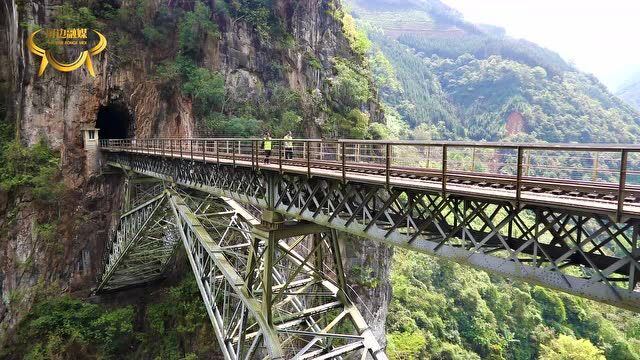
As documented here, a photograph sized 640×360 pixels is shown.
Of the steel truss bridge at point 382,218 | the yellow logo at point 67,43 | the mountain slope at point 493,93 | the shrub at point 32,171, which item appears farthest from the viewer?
the mountain slope at point 493,93

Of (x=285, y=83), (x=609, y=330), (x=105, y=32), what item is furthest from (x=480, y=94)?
(x=105, y=32)

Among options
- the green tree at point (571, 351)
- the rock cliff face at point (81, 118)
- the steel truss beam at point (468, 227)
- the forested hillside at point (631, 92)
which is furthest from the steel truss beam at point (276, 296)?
the forested hillside at point (631, 92)

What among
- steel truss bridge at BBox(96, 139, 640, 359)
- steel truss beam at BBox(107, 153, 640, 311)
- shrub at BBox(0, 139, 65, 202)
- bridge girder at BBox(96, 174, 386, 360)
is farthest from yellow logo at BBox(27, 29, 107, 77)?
steel truss beam at BBox(107, 153, 640, 311)

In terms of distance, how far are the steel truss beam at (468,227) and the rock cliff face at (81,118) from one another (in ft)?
43.0

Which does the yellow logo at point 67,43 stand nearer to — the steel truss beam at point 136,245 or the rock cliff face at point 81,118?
the rock cliff face at point 81,118

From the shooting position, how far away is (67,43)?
2064cm

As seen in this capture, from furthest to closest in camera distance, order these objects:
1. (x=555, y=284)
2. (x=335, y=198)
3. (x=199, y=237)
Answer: (x=199, y=237), (x=335, y=198), (x=555, y=284)

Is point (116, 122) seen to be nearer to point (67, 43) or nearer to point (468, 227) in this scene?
point (67, 43)

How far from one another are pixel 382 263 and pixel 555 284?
2100cm

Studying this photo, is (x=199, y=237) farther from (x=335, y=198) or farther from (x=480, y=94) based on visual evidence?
(x=480, y=94)

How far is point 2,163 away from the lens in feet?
63.1

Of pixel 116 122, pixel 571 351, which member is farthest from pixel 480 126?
pixel 116 122

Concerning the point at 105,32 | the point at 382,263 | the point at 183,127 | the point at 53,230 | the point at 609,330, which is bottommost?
the point at 609,330

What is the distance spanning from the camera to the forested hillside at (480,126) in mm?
36688
